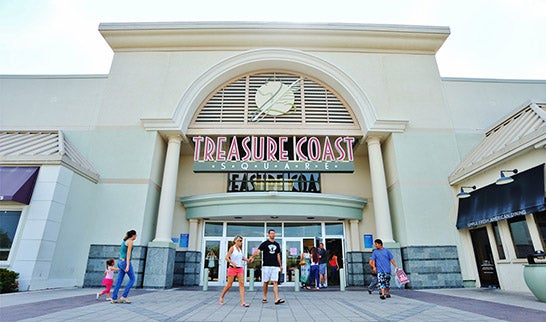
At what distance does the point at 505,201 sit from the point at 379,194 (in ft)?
15.1

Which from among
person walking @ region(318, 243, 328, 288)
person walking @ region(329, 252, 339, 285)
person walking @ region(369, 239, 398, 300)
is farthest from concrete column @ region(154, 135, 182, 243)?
person walking @ region(369, 239, 398, 300)

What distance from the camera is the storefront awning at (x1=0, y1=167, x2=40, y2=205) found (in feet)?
32.3

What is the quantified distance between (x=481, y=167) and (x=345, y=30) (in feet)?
29.4

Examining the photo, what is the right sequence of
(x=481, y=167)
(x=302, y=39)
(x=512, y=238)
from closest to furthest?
(x=512, y=238), (x=481, y=167), (x=302, y=39)

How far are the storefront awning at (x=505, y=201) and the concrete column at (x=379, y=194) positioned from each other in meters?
2.79

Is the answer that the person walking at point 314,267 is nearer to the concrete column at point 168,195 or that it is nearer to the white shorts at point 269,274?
the white shorts at point 269,274

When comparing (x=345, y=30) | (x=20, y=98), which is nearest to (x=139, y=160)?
(x=20, y=98)

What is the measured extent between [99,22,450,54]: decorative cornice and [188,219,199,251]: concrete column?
8.94 meters

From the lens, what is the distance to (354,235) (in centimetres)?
1470

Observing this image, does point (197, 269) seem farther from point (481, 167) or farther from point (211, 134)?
point (481, 167)

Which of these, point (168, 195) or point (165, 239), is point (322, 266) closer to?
point (165, 239)

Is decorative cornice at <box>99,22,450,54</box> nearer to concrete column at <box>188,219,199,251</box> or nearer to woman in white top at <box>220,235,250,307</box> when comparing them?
concrete column at <box>188,219,199,251</box>

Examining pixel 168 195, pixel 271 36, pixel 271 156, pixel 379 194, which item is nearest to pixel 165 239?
pixel 168 195

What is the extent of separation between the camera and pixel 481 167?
10.9m
